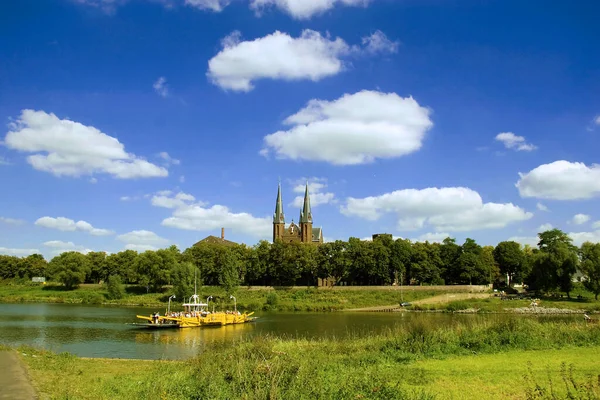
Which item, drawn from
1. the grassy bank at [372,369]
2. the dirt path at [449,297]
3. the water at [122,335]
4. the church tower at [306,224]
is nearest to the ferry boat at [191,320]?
the water at [122,335]

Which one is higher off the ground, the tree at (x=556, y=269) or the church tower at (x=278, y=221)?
the church tower at (x=278, y=221)

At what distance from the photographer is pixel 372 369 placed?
17.5 m

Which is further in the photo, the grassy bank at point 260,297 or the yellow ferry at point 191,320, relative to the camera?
the grassy bank at point 260,297

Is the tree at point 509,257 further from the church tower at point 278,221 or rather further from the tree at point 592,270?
the church tower at point 278,221

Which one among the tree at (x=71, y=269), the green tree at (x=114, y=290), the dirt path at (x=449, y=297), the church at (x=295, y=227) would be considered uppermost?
the church at (x=295, y=227)

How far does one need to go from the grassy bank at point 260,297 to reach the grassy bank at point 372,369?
57.5m

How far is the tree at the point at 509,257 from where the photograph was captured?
104 meters

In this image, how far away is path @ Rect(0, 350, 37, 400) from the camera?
45.6 ft

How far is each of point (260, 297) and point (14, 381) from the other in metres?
77.1

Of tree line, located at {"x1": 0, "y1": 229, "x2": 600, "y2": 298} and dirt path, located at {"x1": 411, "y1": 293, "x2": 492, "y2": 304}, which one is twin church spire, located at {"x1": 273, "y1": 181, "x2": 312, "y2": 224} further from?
dirt path, located at {"x1": 411, "y1": 293, "x2": 492, "y2": 304}

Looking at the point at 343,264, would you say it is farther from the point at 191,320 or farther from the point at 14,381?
the point at 14,381

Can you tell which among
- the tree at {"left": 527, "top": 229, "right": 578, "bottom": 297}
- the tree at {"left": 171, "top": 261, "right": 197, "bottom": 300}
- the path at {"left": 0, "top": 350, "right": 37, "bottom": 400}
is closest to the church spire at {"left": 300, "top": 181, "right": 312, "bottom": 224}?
the tree at {"left": 171, "top": 261, "right": 197, "bottom": 300}

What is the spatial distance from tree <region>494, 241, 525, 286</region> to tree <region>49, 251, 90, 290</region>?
93.4 metres

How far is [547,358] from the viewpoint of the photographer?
64.3 feet
